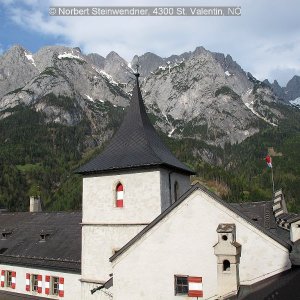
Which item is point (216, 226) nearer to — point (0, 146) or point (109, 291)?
point (109, 291)

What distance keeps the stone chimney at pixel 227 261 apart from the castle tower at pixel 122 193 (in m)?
6.38

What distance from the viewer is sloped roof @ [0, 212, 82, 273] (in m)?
25.1

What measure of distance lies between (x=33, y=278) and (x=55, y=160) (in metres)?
155

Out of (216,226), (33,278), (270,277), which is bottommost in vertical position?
A: (33,278)

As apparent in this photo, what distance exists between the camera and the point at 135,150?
2078 cm

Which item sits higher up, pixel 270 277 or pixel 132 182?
pixel 132 182

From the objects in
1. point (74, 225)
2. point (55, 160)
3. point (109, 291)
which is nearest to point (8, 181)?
point (55, 160)

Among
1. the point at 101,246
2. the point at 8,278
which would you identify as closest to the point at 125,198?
the point at 101,246

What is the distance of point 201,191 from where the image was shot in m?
14.3

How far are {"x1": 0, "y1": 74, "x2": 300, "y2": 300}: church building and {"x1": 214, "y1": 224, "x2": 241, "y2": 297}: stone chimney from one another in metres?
0.03

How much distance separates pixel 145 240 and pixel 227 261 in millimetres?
3686

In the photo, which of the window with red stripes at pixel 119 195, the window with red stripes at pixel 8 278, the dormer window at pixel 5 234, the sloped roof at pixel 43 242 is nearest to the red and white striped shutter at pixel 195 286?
the window with red stripes at pixel 119 195

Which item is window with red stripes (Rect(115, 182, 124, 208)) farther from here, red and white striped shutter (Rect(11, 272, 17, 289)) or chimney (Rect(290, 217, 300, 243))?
red and white striped shutter (Rect(11, 272, 17, 289))

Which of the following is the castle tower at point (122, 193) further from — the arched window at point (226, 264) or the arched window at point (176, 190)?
the arched window at point (226, 264)
